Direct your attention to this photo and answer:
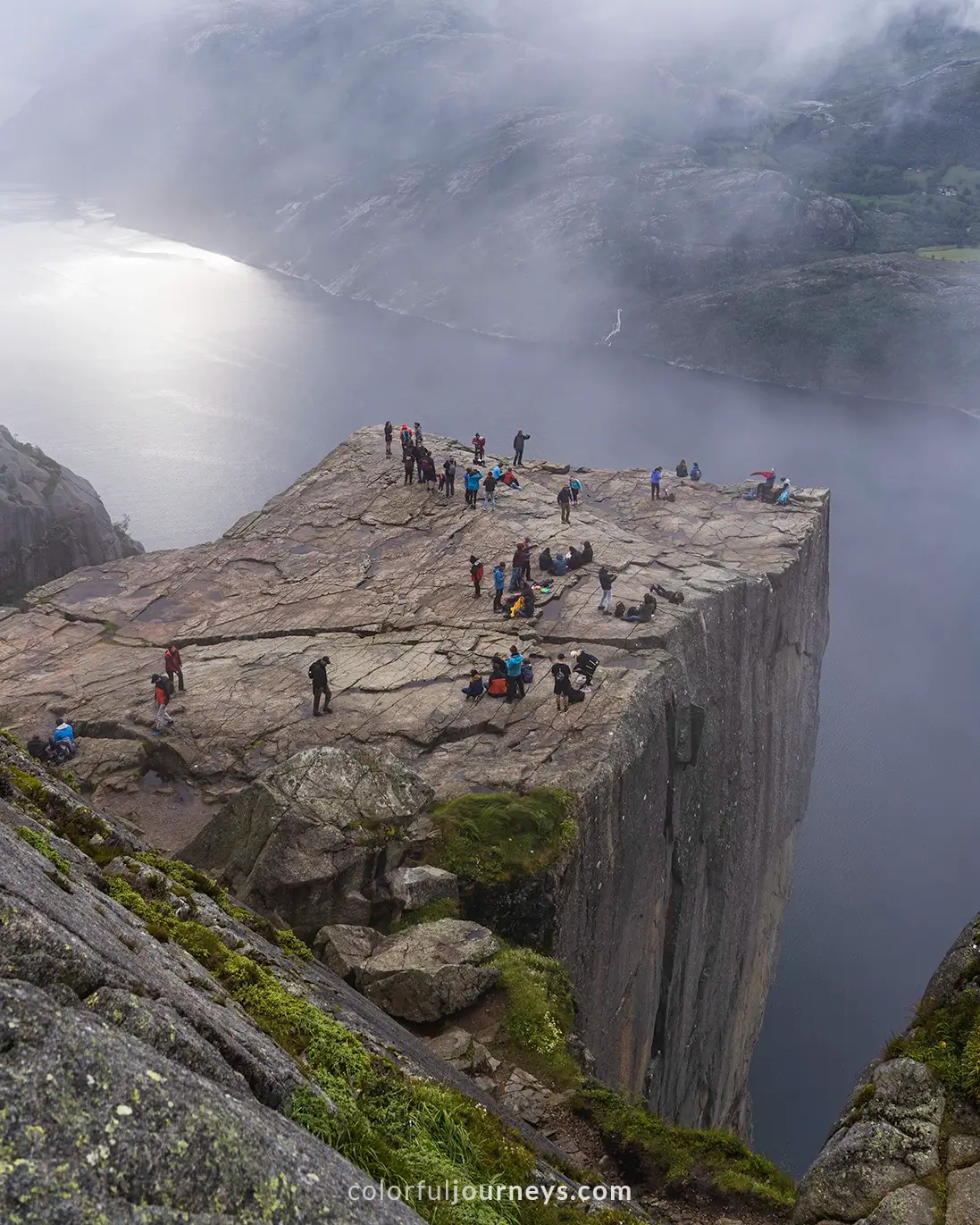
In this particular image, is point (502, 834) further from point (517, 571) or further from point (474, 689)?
point (517, 571)

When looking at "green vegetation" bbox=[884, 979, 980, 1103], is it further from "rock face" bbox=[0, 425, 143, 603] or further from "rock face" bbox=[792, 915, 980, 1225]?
"rock face" bbox=[0, 425, 143, 603]

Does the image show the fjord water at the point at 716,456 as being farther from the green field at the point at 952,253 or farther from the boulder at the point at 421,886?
the green field at the point at 952,253

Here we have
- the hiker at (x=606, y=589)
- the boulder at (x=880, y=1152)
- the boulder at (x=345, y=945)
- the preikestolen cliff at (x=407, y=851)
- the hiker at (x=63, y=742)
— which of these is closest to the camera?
the preikestolen cliff at (x=407, y=851)

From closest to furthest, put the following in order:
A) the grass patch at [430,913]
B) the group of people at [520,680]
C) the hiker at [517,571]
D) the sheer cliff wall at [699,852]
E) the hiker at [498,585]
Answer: the grass patch at [430,913]
the sheer cliff wall at [699,852]
the group of people at [520,680]
the hiker at [498,585]
the hiker at [517,571]

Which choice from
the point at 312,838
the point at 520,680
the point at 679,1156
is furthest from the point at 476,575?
the point at 679,1156

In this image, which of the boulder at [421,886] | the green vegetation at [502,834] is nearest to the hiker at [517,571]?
the green vegetation at [502,834]
